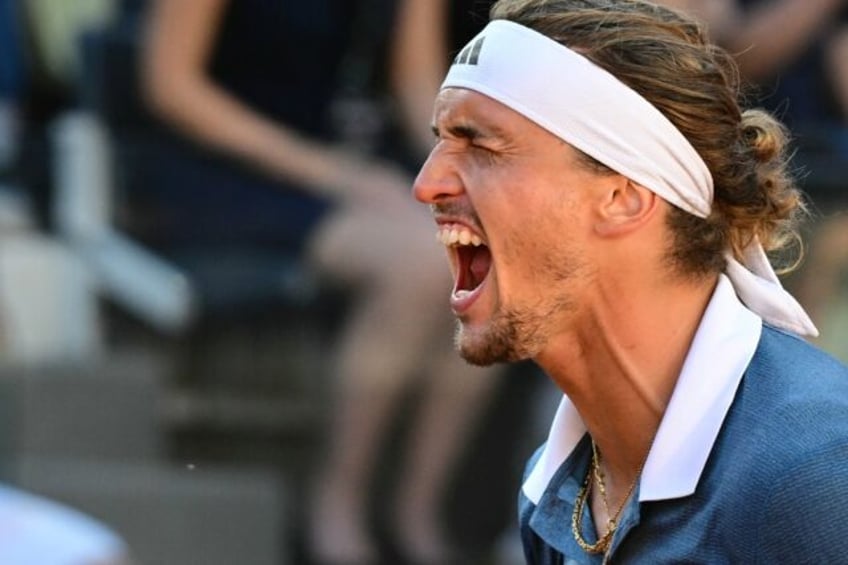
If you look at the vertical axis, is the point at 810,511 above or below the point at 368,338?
above

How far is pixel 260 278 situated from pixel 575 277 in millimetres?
2847

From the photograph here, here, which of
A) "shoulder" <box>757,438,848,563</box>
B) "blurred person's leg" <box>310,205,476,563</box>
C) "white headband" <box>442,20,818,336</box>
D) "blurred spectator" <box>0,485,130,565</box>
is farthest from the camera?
"blurred person's leg" <box>310,205,476,563</box>

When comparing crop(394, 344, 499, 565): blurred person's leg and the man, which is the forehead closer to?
the man

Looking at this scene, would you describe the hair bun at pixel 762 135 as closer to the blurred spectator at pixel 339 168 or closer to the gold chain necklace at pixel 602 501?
the gold chain necklace at pixel 602 501

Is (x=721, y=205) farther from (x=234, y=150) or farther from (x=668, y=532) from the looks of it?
(x=234, y=150)

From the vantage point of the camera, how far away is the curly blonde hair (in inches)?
89.3

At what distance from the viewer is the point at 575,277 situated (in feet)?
7.52

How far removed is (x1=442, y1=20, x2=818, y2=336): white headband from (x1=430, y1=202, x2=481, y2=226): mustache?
5.2 inches

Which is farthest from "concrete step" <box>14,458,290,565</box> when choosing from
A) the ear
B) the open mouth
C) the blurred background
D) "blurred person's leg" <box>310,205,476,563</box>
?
the ear

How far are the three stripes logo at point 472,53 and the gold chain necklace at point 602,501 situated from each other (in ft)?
1.59

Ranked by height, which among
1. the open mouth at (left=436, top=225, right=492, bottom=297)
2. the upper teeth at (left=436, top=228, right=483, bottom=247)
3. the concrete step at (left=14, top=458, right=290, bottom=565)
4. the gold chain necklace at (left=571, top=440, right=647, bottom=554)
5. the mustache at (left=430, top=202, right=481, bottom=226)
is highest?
the mustache at (left=430, top=202, right=481, bottom=226)

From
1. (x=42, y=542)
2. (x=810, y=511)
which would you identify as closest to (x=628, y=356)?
(x=810, y=511)

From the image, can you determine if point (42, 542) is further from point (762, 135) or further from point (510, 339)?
point (762, 135)

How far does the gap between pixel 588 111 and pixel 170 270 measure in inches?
119
